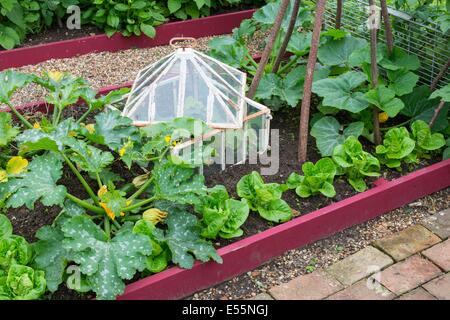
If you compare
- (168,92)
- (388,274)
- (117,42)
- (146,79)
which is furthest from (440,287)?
(117,42)

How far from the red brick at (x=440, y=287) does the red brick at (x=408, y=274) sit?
3 cm

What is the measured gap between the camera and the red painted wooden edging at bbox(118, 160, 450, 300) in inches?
126

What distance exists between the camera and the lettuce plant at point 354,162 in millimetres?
3818

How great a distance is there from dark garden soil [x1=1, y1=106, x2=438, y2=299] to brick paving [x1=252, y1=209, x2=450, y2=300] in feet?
1.16

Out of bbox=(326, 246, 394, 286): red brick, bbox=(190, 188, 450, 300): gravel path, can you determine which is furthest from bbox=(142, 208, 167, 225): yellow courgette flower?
bbox=(326, 246, 394, 286): red brick

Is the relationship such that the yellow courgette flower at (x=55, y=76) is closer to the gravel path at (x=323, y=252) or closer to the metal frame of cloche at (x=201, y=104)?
the metal frame of cloche at (x=201, y=104)

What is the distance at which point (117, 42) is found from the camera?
558 cm

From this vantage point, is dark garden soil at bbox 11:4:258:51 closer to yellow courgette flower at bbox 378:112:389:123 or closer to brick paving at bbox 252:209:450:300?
yellow courgette flower at bbox 378:112:389:123

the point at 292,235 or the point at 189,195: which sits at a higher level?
the point at 189,195

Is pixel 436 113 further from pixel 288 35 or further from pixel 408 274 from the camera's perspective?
pixel 408 274

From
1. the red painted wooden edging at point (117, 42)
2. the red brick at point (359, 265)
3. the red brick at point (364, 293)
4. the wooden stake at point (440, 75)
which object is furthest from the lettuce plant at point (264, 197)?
the red painted wooden edging at point (117, 42)

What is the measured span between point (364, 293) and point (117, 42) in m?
3.18
